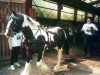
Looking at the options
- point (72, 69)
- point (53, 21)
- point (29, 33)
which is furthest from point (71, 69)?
point (53, 21)

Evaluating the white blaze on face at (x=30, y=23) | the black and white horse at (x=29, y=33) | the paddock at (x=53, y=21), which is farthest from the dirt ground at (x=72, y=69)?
the white blaze on face at (x=30, y=23)

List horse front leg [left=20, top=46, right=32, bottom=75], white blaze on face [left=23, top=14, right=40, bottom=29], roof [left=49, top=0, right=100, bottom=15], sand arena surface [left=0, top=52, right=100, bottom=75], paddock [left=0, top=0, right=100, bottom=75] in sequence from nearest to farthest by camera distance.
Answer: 1. white blaze on face [left=23, top=14, right=40, bottom=29]
2. horse front leg [left=20, top=46, right=32, bottom=75]
3. sand arena surface [left=0, top=52, right=100, bottom=75]
4. paddock [left=0, top=0, right=100, bottom=75]
5. roof [left=49, top=0, right=100, bottom=15]

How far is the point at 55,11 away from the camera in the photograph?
16.1 metres

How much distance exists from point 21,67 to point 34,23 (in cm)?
242

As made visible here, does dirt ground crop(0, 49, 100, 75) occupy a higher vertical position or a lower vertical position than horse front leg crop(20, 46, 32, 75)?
lower

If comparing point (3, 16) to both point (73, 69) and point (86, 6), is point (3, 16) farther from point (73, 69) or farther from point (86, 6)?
point (86, 6)

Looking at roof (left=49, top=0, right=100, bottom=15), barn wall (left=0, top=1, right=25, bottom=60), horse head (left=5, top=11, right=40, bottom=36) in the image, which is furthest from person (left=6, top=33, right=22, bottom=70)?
roof (left=49, top=0, right=100, bottom=15)

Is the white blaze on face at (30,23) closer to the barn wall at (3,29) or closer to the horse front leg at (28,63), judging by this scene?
the horse front leg at (28,63)

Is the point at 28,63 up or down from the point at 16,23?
down

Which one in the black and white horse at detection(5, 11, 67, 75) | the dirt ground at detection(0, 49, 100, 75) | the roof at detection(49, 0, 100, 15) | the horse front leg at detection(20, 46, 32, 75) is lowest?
the dirt ground at detection(0, 49, 100, 75)

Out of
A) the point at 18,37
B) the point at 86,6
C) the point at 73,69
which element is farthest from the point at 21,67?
the point at 86,6

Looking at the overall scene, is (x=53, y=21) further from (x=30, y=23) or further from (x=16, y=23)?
(x=16, y=23)

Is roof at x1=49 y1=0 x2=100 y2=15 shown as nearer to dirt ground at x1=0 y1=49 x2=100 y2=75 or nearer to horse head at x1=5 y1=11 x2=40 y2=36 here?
dirt ground at x1=0 y1=49 x2=100 y2=75

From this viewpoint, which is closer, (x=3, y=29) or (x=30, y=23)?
(x=30, y=23)
